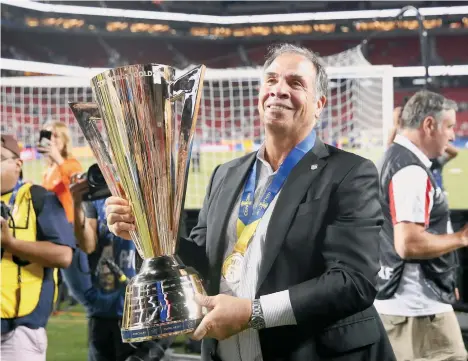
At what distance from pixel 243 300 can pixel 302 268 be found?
0.50ft

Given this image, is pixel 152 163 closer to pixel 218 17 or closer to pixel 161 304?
pixel 161 304

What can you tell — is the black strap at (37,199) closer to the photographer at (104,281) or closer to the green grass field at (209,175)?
the photographer at (104,281)

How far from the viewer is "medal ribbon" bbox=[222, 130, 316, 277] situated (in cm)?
136

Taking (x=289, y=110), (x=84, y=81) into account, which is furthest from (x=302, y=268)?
(x=84, y=81)

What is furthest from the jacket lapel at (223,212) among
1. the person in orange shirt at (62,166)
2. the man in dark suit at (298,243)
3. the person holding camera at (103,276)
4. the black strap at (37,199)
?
the person in orange shirt at (62,166)

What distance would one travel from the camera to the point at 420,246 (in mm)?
2354

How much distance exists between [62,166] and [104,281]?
131 cm

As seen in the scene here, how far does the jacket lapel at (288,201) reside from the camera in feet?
4.28

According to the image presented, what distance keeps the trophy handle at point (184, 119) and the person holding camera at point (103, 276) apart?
1625 mm

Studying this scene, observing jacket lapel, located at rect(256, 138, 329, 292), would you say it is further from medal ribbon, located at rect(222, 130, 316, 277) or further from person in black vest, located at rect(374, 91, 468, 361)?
person in black vest, located at rect(374, 91, 468, 361)

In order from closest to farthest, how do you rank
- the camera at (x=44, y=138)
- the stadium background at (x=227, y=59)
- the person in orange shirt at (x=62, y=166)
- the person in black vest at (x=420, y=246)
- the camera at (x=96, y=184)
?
the person in black vest at (x=420, y=246)
the camera at (x=96, y=184)
the camera at (x=44, y=138)
the person in orange shirt at (x=62, y=166)
the stadium background at (x=227, y=59)

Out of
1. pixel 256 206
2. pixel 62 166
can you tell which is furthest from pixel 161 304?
pixel 62 166

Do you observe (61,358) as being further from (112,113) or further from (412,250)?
(112,113)

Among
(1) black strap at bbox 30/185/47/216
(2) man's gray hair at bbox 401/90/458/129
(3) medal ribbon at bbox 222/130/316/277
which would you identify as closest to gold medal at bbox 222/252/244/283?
(3) medal ribbon at bbox 222/130/316/277
